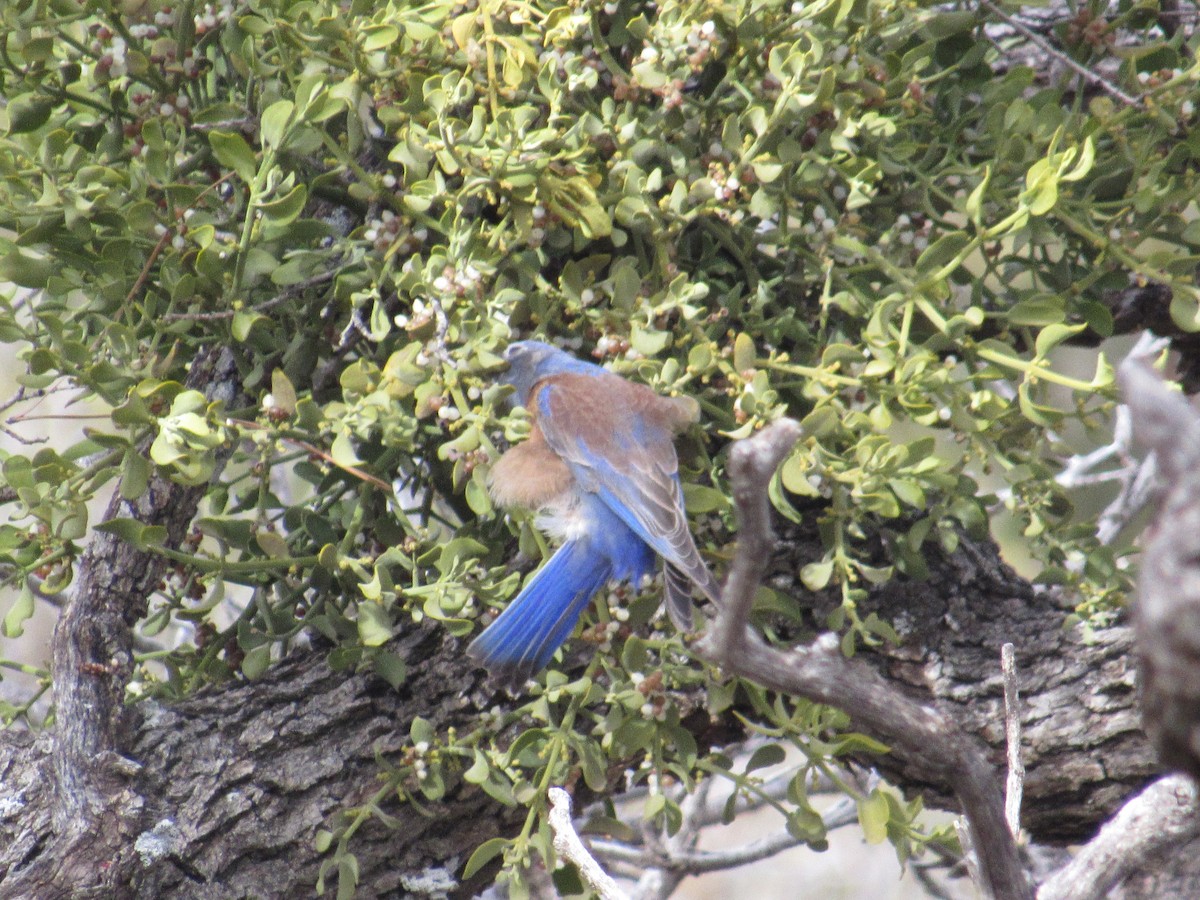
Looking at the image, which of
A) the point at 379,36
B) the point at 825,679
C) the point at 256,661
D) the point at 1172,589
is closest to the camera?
the point at 1172,589

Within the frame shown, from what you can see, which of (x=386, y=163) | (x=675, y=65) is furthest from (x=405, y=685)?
(x=675, y=65)

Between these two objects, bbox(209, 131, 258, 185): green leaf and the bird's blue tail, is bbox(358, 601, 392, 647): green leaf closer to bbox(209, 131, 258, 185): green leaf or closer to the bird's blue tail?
the bird's blue tail

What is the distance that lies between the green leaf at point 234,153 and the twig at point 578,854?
743mm

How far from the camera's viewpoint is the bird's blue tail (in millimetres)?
1457

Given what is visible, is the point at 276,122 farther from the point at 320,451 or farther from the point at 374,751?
the point at 374,751

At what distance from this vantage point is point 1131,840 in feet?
2.94

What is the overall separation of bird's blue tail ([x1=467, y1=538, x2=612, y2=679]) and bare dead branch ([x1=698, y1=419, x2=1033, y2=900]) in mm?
599

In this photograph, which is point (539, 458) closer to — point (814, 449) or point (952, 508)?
point (814, 449)

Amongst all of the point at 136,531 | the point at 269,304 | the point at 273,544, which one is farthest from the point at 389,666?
the point at 269,304

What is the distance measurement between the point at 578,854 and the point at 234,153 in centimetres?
82

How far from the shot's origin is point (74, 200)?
1.29 meters

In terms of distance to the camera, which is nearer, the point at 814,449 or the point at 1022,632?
the point at 814,449

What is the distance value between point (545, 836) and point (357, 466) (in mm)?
504

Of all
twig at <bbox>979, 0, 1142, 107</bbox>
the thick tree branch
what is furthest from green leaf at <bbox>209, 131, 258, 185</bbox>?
the thick tree branch
